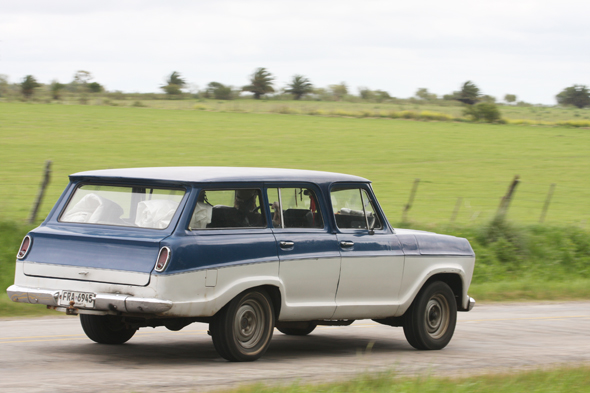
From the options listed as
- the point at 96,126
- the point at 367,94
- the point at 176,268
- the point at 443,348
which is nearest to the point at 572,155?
the point at 96,126

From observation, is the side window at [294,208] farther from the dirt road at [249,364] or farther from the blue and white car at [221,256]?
the dirt road at [249,364]

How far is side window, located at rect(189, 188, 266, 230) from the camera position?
25.5ft

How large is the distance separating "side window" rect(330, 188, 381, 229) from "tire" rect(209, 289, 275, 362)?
137 cm

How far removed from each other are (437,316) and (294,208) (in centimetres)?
244

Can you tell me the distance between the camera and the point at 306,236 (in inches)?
335

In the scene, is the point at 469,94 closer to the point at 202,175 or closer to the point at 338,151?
the point at 338,151

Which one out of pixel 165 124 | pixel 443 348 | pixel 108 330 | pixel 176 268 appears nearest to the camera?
pixel 176 268

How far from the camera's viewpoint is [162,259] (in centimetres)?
731

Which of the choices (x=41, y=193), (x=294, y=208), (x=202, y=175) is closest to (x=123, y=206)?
(x=202, y=175)

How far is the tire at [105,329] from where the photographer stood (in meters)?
9.02

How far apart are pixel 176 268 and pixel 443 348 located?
12.8ft

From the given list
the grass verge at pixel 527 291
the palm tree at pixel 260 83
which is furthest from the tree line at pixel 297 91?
the grass verge at pixel 527 291

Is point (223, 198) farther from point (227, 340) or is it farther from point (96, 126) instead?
point (96, 126)

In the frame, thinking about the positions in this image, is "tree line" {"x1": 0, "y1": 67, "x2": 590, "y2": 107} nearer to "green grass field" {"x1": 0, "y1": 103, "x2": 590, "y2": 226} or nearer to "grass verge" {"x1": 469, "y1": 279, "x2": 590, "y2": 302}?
"green grass field" {"x1": 0, "y1": 103, "x2": 590, "y2": 226}
